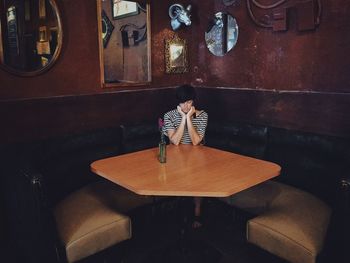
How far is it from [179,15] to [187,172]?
2522mm

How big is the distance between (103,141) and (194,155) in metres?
1.05

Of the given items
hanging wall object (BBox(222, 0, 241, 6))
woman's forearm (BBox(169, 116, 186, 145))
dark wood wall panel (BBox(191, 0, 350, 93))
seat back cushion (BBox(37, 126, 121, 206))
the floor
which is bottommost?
the floor

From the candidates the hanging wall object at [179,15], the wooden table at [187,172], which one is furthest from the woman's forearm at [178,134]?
the hanging wall object at [179,15]

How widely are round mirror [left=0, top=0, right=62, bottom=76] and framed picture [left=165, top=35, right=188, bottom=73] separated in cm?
149

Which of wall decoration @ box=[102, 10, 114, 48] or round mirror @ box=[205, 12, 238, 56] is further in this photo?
round mirror @ box=[205, 12, 238, 56]

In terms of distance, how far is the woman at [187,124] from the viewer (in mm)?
3291

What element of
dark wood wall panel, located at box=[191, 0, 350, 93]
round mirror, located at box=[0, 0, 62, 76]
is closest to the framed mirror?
round mirror, located at box=[0, 0, 62, 76]

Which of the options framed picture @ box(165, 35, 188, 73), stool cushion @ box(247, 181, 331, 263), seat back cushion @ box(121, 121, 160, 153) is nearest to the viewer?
stool cushion @ box(247, 181, 331, 263)

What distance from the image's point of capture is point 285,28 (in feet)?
11.3

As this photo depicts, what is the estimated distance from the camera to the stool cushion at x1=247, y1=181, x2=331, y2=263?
2277 millimetres

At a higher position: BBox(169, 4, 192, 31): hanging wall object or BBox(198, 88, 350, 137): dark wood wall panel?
BBox(169, 4, 192, 31): hanging wall object

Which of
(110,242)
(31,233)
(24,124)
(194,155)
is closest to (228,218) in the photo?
(194,155)

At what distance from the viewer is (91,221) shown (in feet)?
8.30

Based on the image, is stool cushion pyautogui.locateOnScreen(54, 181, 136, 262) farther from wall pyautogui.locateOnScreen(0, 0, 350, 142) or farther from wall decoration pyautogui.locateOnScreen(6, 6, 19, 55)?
wall decoration pyautogui.locateOnScreen(6, 6, 19, 55)
